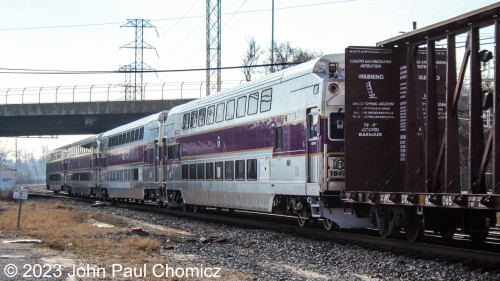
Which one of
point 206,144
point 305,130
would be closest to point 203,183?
point 206,144

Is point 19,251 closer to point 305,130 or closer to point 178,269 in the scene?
point 178,269

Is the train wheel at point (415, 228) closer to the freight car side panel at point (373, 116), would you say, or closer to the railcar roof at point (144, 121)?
the freight car side panel at point (373, 116)

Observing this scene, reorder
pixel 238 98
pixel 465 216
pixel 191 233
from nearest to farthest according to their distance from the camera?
pixel 465 216 → pixel 191 233 → pixel 238 98

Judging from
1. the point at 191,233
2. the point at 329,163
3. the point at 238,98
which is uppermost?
the point at 238,98

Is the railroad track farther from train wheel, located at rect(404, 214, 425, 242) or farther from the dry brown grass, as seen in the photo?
the dry brown grass

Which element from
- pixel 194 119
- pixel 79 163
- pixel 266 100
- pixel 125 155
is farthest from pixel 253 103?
pixel 79 163

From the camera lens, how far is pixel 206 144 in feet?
81.9

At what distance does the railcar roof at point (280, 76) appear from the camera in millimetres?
16938

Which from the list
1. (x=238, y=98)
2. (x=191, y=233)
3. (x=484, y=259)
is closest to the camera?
(x=484, y=259)

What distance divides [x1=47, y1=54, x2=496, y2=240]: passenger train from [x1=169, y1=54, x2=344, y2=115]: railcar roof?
0.03 m

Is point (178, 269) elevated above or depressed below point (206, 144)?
below

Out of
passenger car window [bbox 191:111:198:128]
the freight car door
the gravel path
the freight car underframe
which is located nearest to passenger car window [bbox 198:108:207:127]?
passenger car window [bbox 191:111:198:128]

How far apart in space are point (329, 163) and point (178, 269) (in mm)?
6052

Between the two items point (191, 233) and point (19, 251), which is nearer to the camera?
point (19, 251)
